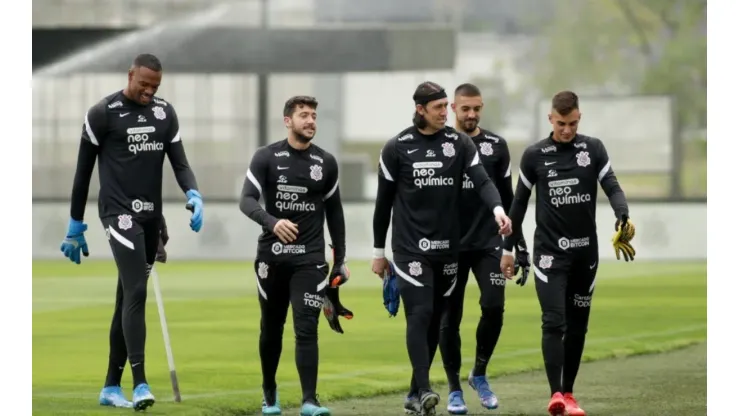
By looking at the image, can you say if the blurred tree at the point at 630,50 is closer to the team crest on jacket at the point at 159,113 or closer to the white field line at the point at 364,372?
the white field line at the point at 364,372

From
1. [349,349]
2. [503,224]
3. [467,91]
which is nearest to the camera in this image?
[503,224]

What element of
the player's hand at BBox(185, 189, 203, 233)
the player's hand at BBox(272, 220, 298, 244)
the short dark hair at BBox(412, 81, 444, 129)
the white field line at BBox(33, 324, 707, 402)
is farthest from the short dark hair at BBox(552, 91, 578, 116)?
the white field line at BBox(33, 324, 707, 402)

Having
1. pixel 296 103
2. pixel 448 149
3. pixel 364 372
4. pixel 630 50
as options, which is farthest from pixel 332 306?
pixel 630 50

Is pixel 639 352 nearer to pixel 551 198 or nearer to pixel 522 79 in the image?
pixel 551 198

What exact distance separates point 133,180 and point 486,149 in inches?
96.7

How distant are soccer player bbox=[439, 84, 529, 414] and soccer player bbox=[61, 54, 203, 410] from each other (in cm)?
182

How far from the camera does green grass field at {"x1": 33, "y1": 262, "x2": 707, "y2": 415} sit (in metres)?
12.1

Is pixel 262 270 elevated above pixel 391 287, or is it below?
above

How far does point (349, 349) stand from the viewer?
16.4 m

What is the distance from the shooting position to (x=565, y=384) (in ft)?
36.1

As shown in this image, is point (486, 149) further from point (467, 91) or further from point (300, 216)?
point (300, 216)

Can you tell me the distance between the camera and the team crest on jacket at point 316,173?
10570 millimetres

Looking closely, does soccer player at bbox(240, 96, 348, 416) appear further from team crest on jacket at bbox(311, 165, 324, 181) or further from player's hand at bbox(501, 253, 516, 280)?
player's hand at bbox(501, 253, 516, 280)

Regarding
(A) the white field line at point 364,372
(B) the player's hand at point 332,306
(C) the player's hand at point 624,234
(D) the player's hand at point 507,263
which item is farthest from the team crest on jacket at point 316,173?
(A) the white field line at point 364,372
